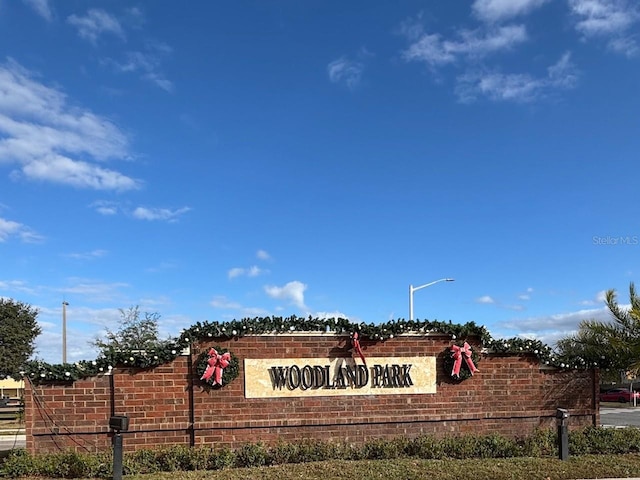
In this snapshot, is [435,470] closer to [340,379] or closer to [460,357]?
[340,379]

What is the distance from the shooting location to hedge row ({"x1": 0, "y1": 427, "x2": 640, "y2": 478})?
945 centimetres

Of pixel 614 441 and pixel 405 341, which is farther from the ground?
pixel 405 341

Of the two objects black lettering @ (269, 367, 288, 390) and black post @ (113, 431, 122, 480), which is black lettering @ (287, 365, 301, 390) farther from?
black post @ (113, 431, 122, 480)

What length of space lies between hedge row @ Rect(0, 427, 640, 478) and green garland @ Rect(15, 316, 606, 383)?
130 cm

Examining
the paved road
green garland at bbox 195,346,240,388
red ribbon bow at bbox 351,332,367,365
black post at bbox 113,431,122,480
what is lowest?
the paved road

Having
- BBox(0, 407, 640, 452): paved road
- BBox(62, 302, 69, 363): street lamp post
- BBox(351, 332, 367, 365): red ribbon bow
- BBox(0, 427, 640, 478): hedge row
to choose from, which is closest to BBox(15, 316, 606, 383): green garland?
BBox(351, 332, 367, 365): red ribbon bow

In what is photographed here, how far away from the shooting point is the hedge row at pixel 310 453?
9.45 m

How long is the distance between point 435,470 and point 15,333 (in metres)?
38.9

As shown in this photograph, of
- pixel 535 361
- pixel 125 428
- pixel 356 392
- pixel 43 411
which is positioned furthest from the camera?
pixel 535 361

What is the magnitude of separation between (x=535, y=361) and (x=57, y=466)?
8851 millimetres

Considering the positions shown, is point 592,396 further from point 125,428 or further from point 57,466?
point 57,466

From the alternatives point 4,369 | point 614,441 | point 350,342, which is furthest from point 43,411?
point 4,369

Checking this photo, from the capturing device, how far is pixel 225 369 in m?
10.5

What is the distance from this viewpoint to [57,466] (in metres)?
9.45
